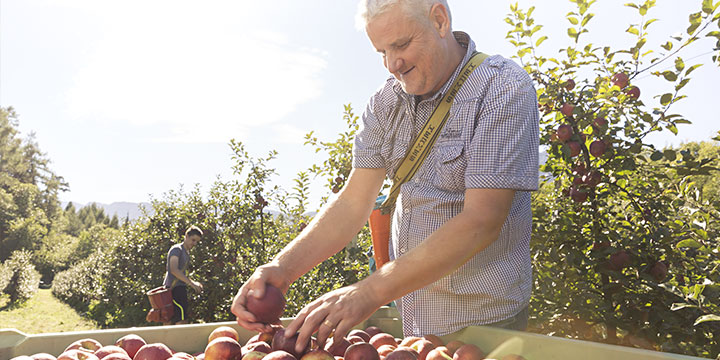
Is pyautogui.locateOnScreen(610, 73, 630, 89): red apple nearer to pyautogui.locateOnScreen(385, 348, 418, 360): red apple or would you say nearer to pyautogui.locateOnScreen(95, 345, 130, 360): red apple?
pyautogui.locateOnScreen(385, 348, 418, 360): red apple

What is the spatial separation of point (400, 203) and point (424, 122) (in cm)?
32

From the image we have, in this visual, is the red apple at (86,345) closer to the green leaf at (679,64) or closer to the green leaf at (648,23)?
the green leaf at (679,64)

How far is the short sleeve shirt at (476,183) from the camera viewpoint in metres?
1.65

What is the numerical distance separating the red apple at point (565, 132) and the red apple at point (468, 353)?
1943mm

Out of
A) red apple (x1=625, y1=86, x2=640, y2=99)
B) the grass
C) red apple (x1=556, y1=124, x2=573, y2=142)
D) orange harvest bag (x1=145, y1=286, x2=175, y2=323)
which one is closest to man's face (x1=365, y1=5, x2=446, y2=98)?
red apple (x1=556, y1=124, x2=573, y2=142)

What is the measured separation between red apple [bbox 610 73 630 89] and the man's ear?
1.87 metres

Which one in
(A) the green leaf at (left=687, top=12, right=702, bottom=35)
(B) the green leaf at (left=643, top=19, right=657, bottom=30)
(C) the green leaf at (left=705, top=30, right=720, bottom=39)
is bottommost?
(C) the green leaf at (left=705, top=30, right=720, bottom=39)

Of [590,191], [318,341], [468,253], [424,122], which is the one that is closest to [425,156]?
[424,122]

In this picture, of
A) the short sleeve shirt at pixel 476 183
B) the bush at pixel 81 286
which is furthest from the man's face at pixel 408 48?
the bush at pixel 81 286

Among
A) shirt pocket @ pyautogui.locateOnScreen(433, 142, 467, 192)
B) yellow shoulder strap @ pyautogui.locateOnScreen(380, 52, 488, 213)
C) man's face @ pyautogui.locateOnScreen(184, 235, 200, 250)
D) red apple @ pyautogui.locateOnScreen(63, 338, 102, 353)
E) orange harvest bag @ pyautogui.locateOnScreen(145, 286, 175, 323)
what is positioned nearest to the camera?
red apple @ pyautogui.locateOnScreen(63, 338, 102, 353)

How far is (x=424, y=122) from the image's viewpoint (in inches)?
79.0

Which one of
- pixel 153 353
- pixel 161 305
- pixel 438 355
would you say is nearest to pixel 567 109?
pixel 438 355

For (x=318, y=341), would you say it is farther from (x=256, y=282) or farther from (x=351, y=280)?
(x=351, y=280)

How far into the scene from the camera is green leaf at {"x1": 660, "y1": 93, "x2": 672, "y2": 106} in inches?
123
